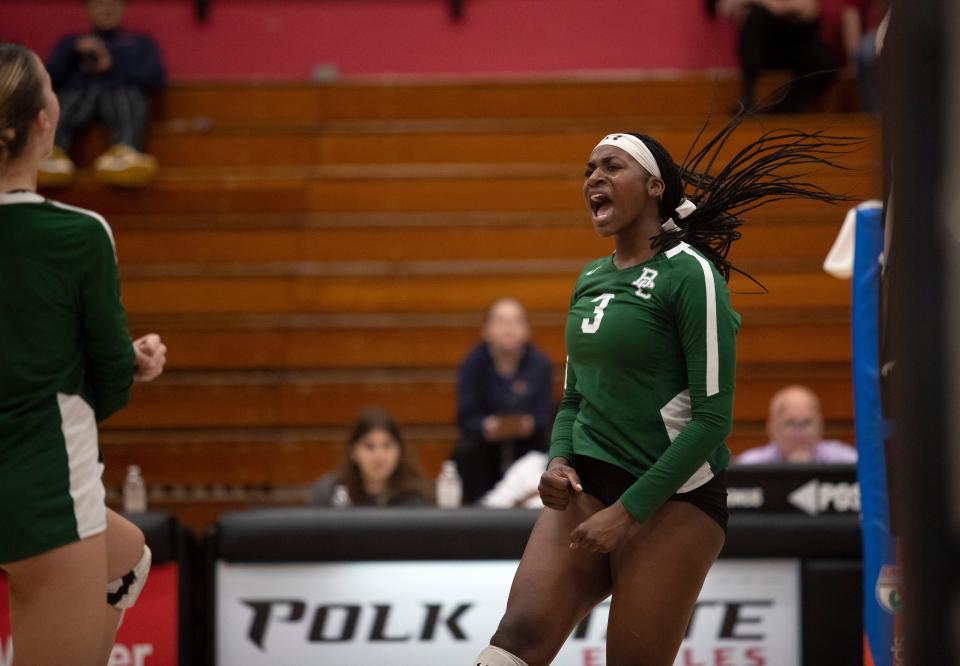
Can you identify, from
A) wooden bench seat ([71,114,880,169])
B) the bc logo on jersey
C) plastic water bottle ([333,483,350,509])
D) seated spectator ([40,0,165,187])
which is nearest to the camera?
the bc logo on jersey

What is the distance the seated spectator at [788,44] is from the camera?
26.2 feet

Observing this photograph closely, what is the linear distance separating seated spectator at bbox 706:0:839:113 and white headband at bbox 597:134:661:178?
18.1 feet

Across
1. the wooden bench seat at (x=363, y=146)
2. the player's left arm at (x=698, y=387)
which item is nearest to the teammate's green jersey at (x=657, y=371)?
the player's left arm at (x=698, y=387)

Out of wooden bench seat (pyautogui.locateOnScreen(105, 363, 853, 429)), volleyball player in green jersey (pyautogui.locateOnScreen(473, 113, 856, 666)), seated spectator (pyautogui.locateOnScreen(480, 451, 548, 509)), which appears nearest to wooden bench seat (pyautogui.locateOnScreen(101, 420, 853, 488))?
wooden bench seat (pyautogui.locateOnScreen(105, 363, 853, 429))

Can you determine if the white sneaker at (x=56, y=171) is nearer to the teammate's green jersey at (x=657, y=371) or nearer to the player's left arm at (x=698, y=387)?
the teammate's green jersey at (x=657, y=371)

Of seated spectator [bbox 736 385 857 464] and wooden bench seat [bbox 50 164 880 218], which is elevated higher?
wooden bench seat [bbox 50 164 880 218]

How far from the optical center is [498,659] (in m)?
2.48

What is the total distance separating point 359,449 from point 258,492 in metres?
2.45

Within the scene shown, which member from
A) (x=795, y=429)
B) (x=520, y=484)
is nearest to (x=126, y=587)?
(x=520, y=484)

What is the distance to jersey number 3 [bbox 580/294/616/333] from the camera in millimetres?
2600

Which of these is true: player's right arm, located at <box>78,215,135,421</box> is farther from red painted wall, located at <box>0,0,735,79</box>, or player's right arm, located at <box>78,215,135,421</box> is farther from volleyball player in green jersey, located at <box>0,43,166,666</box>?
red painted wall, located at <box>0,0,735,79</box>

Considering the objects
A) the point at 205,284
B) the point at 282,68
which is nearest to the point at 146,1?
the point at 282,68

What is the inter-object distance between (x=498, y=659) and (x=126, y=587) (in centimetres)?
86

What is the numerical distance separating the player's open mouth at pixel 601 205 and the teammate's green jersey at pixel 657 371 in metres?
0.13
